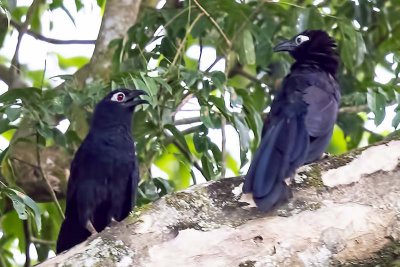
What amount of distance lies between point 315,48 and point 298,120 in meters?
0.82

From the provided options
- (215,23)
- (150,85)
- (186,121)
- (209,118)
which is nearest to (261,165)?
(150,85)

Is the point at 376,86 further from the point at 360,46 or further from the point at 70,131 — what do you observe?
the point at 70,131

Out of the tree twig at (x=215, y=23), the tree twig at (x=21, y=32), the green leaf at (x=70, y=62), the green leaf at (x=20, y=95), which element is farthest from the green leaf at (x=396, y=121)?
the green leaf at (x=70, y=62)

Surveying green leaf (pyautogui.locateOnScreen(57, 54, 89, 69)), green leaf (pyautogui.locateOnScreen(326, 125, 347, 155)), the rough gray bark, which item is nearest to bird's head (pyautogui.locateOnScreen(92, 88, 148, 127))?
the rough gray bark

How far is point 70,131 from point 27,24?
786mm

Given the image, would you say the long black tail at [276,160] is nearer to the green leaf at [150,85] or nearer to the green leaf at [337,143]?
the green leaf at [150,85]

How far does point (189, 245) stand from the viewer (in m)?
3.59

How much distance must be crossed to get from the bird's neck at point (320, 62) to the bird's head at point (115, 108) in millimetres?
936

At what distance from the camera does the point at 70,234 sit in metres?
5.32

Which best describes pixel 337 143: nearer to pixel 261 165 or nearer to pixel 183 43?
pixel 183 43

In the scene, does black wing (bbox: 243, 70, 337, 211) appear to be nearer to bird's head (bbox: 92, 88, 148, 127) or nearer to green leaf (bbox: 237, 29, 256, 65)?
green leaf (bbox: 237, 29, 256, 65)

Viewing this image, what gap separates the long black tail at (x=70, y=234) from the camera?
206 inches

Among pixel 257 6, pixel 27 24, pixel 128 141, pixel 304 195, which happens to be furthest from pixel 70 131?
pixel 304 195

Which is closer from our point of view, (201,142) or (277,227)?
(277,227)
